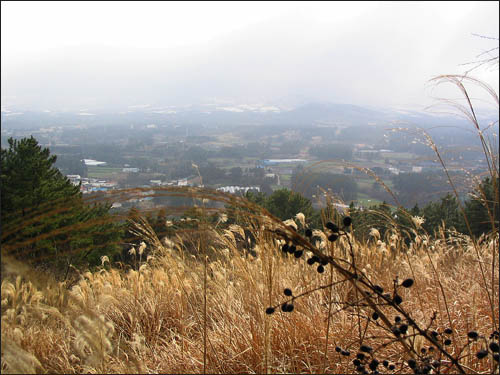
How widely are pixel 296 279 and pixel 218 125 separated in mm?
100090

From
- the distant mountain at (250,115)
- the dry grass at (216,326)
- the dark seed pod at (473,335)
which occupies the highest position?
the distant mountain at (250,115)

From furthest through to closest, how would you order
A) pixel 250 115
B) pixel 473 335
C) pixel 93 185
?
pixel 250 115
pixel 93 185
pixel 473 335

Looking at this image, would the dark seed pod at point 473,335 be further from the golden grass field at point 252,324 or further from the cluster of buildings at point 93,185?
the cluster of buildings at point 93,185

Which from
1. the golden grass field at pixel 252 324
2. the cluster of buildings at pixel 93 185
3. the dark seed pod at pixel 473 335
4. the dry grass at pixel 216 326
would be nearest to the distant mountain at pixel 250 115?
the cluster of buildings at pixel 93 185

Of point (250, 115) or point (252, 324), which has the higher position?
point (250, 115)

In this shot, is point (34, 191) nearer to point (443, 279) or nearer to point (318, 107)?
point (443, 279)

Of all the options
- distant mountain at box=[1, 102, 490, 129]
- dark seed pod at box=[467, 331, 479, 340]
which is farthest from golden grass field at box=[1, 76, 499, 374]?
distant mountain at box=[1, 102, 490, 129]

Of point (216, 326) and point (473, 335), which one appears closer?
point (473, 335)

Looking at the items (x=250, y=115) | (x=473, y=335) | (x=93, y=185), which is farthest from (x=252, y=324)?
(x=250, y=115)

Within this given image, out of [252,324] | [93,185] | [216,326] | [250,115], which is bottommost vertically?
[216,326]

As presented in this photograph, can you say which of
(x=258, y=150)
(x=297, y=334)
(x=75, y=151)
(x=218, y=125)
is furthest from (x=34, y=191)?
(x=218, y=125)

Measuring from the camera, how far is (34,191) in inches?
471

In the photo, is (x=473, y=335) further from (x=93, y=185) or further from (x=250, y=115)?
(x=250, y=115)

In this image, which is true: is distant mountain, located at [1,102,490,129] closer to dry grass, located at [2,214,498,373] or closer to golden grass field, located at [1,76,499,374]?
dry grass, located at [2,214,498,373]
